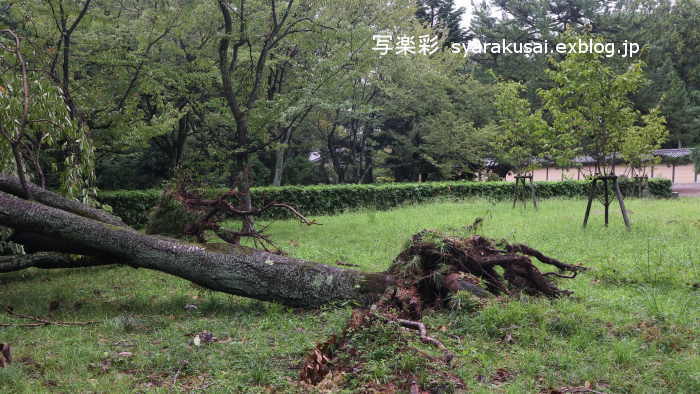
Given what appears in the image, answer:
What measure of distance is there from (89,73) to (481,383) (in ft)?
47.9

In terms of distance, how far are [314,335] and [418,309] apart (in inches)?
43.1

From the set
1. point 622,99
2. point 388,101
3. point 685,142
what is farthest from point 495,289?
point 685,142

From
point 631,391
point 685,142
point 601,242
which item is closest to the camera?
point 631,391

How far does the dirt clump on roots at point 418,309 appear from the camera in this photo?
354cm

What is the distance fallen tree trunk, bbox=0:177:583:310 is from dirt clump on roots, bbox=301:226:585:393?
1 cm

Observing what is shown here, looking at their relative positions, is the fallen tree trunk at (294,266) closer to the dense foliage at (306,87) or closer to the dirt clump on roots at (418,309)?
the dirt clump on roots at (418,309)

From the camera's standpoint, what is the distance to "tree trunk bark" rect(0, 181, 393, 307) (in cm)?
536

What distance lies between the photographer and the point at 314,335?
453 centimetres

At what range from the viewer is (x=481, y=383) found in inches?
137

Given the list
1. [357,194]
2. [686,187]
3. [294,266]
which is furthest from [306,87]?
[686,187]

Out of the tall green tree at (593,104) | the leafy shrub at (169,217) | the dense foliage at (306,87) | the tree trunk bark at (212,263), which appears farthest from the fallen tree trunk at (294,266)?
the tall green tree at (593,104)

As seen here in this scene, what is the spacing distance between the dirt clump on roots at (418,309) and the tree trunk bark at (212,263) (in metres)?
0.37

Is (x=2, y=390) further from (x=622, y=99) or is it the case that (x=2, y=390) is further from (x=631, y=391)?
Answer: (x=622, y=99)

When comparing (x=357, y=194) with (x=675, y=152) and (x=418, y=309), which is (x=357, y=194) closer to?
(x=418, y=309)
